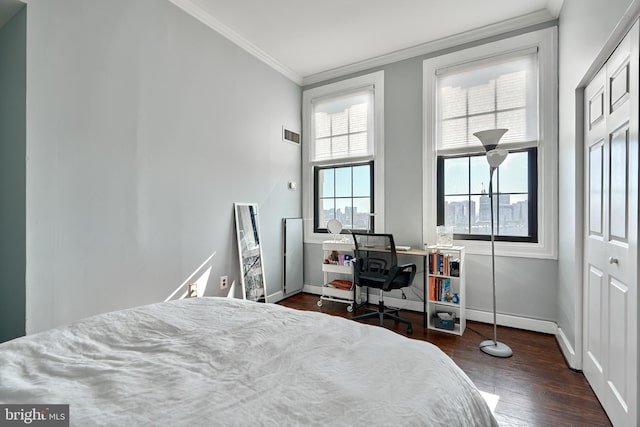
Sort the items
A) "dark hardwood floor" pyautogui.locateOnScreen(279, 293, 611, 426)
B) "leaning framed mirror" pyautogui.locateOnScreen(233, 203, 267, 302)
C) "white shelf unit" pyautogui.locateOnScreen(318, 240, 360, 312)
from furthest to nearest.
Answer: "white shelf unit" pyautogui.locateOnScreen(318, 240, 360, 312) < "leaning framed mirror" pyautogui.locateOnScreen(233, 203, 267, 302) < "dark hardwood floor" pyautogui.locateOnScreen(279, 293, 611, 426)

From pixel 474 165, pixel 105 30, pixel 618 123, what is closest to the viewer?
pixel 618 123

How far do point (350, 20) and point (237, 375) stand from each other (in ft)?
10.6

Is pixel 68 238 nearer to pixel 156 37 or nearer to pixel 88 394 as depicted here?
pixel 88 394

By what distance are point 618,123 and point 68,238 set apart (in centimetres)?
335

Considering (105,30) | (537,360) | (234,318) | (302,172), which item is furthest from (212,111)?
(537,360)

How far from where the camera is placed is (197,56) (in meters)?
2.80

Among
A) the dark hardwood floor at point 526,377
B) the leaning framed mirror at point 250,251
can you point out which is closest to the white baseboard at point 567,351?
the dark hardwood floor at point 526,377

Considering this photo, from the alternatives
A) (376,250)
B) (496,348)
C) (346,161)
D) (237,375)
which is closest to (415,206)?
(376,250)

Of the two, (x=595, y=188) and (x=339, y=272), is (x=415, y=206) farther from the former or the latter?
(x=595, y=188)

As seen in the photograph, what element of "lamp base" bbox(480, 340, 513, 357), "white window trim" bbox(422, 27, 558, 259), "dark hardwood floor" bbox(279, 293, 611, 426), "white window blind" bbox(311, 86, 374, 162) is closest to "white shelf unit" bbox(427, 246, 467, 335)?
"dark hardwood floor" bbox(279, 293, 611, 426)

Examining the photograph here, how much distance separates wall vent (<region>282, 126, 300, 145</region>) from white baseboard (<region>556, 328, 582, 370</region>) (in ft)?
11.7

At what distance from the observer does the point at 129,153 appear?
89.1 inches

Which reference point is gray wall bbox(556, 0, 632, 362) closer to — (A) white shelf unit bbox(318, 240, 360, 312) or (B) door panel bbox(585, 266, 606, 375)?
(B) door panel bbox(585, 266, 606, 375)

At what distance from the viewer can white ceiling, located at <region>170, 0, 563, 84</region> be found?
271 centimetres
